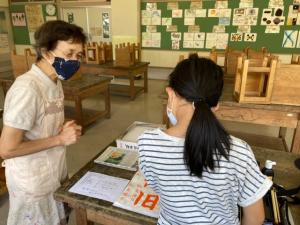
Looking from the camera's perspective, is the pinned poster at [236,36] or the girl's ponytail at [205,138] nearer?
the girl's ponytail at [205,138]

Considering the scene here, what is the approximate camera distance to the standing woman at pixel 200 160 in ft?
2.06

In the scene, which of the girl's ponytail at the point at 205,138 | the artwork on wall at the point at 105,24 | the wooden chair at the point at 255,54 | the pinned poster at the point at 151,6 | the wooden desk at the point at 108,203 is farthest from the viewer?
the artwork on wall at the point at 105,24

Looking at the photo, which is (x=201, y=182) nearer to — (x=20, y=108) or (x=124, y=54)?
(x=20, y=108)

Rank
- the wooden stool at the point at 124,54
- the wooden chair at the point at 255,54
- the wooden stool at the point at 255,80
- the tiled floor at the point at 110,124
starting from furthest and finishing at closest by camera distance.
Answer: the wooden stool at the point at 124,54 < the tiled floor at the point at 110,124 < the wooden chair at the point at 255,54 < the wooden stool at the point at 255,80

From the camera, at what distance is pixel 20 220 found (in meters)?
1.26

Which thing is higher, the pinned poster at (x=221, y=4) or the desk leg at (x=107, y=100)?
the pinned poster at (x=221, y=4)

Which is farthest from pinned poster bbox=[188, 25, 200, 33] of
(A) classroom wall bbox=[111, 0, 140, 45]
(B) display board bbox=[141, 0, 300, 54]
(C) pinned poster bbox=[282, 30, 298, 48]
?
(C) pinned poster bbox=[282, 30, 298, 48]

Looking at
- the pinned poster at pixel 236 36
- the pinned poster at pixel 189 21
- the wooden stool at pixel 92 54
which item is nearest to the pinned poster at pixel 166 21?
the pinned poster at pixel 189 21

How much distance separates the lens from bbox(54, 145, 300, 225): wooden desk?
92 cm

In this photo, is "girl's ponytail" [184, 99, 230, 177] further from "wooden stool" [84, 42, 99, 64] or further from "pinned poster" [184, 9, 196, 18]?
"pinned poster" [184, 9, 196, 18]

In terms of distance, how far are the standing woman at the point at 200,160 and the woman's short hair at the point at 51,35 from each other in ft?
2.42

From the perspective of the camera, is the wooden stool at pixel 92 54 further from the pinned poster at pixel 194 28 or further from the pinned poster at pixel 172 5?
the pinned poster at pixel 194 28

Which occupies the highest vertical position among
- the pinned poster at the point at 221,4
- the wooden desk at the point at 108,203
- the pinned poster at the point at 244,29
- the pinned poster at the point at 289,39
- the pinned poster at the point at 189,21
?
the pinned poster at the point at 221,4

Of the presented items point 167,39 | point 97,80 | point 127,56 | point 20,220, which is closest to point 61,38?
point 20,220
